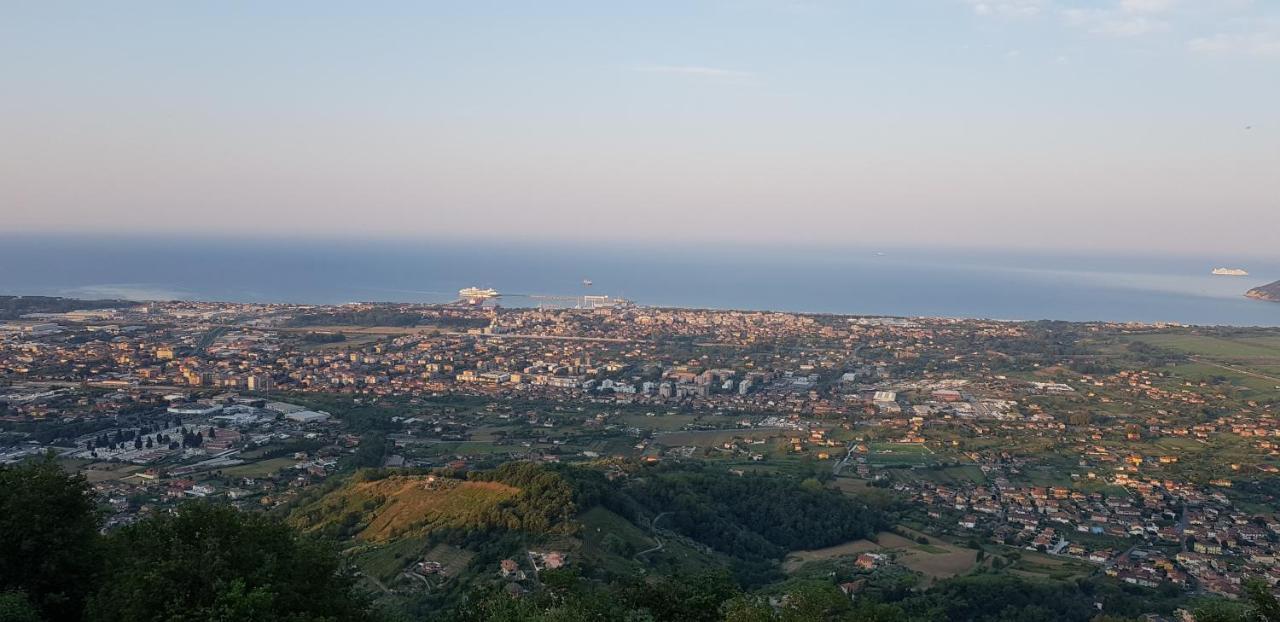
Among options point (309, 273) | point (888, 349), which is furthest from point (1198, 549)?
point (309, 273)

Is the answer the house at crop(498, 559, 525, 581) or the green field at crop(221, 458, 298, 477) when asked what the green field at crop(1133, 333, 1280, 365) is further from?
the green field at crop(221, 458, 298, 477)

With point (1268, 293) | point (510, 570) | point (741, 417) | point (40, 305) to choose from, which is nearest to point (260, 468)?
point (510, 570)

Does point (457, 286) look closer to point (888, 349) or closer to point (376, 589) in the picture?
point (888, 349)

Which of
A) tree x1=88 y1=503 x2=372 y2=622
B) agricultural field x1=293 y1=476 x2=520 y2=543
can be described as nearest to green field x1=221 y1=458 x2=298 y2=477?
agricultural field x1=293 y1=476 x2=520 y2=543

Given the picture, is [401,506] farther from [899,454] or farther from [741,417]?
[741,417]

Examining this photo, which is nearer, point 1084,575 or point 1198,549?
point 1084,575

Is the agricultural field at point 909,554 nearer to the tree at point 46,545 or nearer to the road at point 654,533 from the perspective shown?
the road at point 654,533

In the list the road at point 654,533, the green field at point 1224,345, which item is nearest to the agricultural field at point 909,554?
the road at point 654,533
